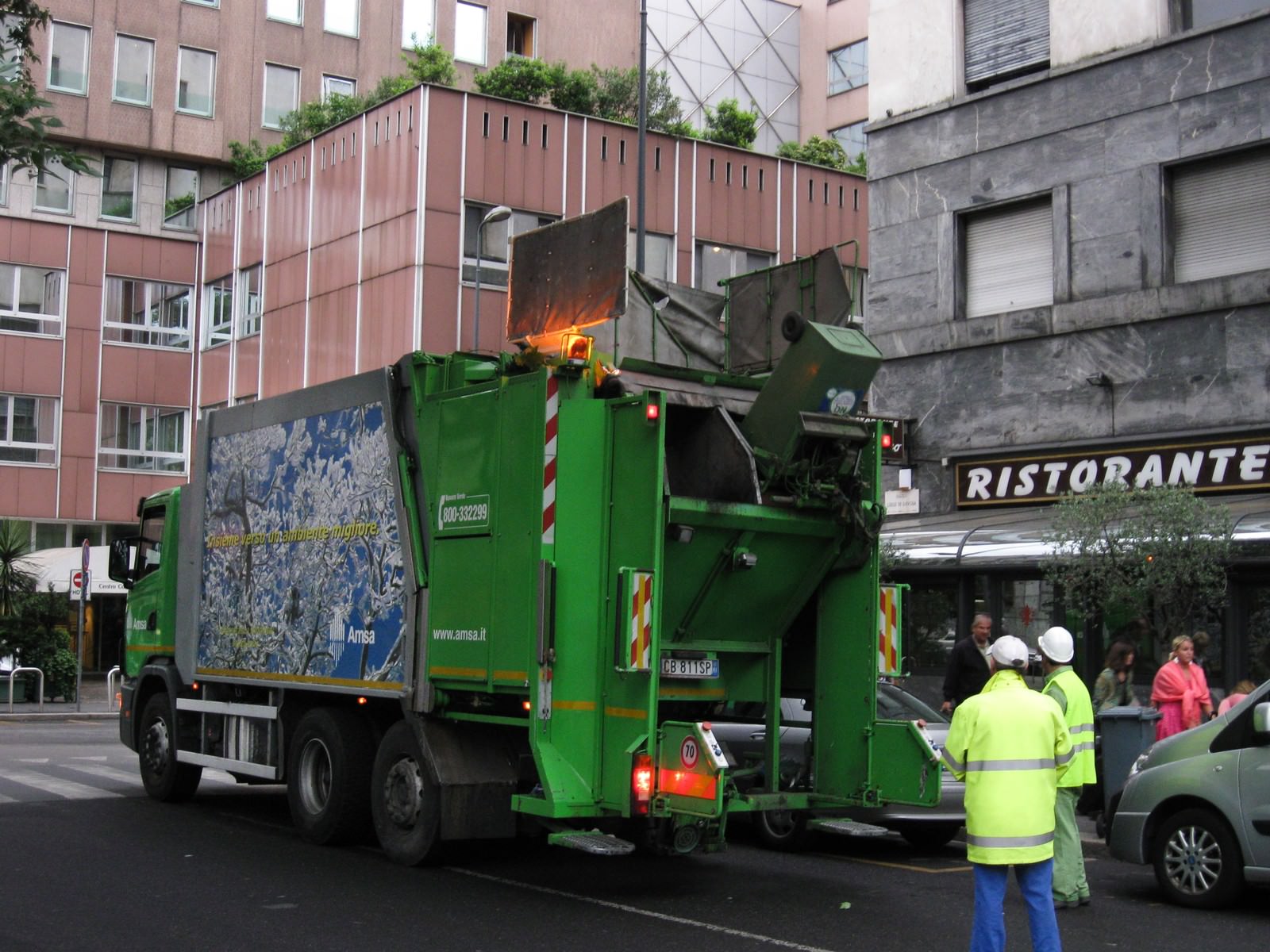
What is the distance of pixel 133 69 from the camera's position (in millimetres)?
40000

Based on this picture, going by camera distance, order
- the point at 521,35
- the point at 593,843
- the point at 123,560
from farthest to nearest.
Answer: the point at 521,35 → the point at 123,560 → the point at 593,843

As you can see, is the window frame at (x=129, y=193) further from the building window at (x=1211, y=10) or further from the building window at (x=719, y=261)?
the building window at (x=1211, y=10)

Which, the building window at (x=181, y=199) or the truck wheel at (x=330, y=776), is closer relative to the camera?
the truck wheel at (x=330, y=776)

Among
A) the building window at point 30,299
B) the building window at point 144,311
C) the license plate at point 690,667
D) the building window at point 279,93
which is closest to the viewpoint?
the license plate at point 690,667

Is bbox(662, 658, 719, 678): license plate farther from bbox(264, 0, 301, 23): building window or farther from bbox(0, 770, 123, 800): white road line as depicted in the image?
bbox(264, 0, 301, 23): building window

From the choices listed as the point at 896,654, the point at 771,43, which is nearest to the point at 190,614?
the point at 896,654

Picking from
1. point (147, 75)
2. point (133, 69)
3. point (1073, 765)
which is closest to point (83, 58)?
point (133, 69)

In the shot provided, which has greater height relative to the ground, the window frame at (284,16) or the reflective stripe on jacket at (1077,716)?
the window frame at (284,16)

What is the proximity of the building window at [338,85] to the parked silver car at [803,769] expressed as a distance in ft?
112

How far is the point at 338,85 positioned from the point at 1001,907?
39620 mm

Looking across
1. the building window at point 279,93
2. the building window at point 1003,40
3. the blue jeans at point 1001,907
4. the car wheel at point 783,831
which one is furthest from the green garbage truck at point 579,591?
the building window at point 279,93

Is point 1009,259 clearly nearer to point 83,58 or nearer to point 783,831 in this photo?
point 783,831

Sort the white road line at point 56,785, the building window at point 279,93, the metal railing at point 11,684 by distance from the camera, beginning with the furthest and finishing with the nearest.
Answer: the building window at point 279,93 < the metal railing at point 11,684 < the white road line at point 56,785

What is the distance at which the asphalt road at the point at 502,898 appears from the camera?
26.5 feet
